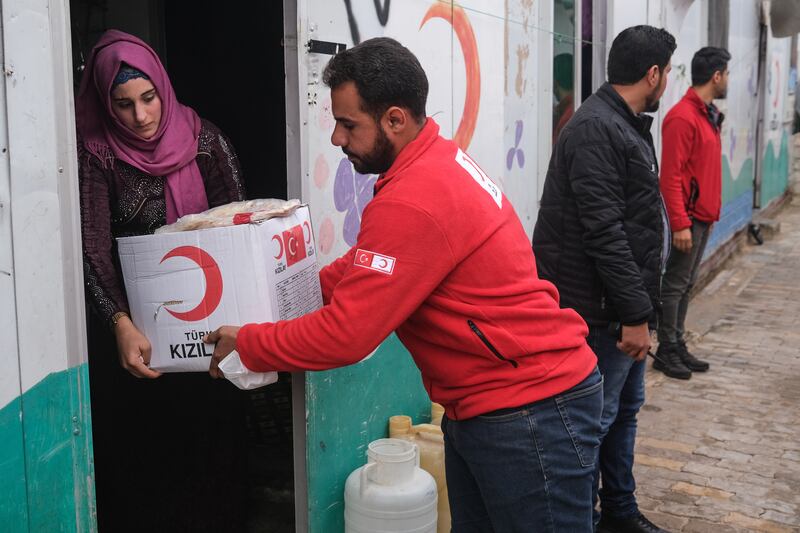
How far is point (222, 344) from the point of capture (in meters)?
2.35

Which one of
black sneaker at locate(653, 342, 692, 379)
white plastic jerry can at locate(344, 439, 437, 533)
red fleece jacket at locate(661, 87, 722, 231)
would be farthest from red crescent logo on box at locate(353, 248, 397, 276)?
black sneaker at locate(653, 342, 692, 379)

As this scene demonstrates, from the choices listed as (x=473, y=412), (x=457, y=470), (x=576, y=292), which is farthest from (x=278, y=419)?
(x=473, y=412)

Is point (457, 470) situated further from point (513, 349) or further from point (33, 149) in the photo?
point (33, 149)

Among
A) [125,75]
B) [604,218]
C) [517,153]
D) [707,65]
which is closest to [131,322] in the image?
[125,75]

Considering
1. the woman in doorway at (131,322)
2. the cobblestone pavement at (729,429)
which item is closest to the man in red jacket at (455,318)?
the woman in doorway at (131,322)

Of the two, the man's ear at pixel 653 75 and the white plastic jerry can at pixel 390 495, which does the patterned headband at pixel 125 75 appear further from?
the man's ear at pixel 653 75

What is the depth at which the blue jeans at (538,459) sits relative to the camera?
2303 mm

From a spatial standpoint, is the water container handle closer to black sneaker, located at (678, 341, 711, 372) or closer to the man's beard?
the man's beard

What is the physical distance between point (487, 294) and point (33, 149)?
1182 mm

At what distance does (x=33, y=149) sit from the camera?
7.09ft

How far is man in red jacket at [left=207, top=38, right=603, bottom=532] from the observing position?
6.99 feet

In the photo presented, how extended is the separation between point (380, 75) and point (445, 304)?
0.59 metres

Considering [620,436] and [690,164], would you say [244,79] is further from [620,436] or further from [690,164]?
[690,164]

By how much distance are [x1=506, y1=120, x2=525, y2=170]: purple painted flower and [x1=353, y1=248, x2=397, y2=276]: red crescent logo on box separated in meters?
2.95
